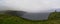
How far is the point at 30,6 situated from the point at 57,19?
1.18ft

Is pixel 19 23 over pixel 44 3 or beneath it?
beneath

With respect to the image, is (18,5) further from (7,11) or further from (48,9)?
(48,9)

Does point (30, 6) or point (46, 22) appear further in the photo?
point (30, 6)

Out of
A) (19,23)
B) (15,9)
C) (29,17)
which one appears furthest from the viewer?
(15,9)

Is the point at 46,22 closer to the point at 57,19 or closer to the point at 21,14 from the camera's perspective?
the point at 57,19

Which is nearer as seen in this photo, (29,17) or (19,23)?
(19,23)

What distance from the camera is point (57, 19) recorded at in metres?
0.98

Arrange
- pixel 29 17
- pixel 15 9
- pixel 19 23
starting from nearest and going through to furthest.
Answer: pixel 19 23 → pixel 29 17 → pixel 15 9

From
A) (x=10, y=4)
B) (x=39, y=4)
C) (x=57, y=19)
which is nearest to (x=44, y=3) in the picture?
(x=39, y=4)

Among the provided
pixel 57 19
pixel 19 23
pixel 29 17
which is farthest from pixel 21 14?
pixel 57 19

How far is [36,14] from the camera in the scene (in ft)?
3.75

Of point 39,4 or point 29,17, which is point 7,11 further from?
point 39,4

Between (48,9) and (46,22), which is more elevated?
(48,9)

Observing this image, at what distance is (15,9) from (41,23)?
0.40m
